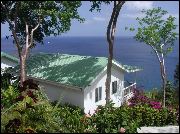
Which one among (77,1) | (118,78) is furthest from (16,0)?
(118,78)

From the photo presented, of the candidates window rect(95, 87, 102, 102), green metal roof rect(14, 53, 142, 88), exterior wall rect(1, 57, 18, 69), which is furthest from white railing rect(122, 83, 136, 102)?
exterior wall rect(1, 57, 18, 69)

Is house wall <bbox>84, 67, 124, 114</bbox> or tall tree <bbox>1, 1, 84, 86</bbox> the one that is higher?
tall tree <bbox>1, 1, 84, 86</bbox>

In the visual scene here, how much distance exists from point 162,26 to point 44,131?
87.5 ft

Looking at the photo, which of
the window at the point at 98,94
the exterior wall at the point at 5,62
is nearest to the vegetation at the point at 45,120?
the window at the point at 98,94

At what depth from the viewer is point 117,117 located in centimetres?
1026

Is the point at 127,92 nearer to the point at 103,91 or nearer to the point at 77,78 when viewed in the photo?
the point at 103,91

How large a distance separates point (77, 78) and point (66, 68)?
8.03 ft

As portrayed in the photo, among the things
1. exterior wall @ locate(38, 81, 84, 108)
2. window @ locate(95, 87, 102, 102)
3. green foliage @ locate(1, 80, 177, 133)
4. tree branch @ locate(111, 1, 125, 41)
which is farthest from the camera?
window @ locate(95, 87, 102, 102)

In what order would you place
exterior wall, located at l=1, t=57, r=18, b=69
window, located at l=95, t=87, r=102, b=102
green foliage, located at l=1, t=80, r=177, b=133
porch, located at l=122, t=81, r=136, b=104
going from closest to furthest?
green foliage, located at l=1, t=80, r=177, b=133 < window, located at l=95, t=87, r=102, b=102 < porch, located at l=122, t=81, r=136, b=104 < exterior wall, located at l=1, t=57, r=18, b=69

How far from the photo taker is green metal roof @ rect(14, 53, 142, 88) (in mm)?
25828

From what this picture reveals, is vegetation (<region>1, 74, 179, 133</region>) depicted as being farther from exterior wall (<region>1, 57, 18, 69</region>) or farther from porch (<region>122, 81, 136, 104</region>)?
exterior wall (<region>1, 57, 18, 69</region>)

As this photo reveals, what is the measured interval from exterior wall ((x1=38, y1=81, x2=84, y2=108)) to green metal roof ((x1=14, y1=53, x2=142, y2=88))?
86cm

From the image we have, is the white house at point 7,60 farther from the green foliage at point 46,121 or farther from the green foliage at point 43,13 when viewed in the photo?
the green foliage at point 46,121

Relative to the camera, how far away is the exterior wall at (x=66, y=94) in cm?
2598
